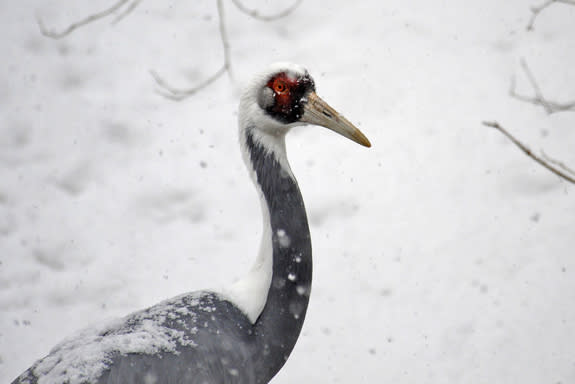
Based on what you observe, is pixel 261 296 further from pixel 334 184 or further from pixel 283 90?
pixel 334 184

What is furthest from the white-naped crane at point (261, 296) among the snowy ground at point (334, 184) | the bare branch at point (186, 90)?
the snowy ground at point (334, 184)

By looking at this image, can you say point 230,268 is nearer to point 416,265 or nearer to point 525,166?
point 416,265

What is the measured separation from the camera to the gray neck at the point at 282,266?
9.59 feet

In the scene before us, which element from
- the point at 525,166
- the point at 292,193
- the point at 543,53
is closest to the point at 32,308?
the point at 292,193

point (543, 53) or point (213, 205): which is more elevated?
point (543, 53)

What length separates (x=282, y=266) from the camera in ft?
9.59

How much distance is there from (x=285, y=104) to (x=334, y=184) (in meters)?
2.09

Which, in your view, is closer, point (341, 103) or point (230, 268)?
point (230, 268)

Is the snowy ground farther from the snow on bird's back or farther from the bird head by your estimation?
the bird head

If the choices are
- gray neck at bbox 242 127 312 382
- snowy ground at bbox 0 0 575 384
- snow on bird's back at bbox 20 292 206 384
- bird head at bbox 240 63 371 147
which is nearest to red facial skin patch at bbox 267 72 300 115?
bird head at bbox 240 63 371 147

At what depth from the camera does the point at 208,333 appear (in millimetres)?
2812

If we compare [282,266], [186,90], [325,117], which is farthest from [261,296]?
[186,90]

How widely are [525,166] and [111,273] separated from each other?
9.58 ft

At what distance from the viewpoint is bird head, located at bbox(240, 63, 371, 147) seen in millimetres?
2938
